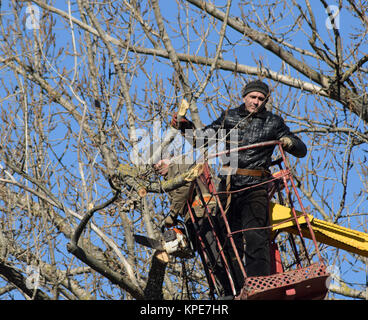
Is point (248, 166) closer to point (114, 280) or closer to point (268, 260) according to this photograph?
point (268, 260)

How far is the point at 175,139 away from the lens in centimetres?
923

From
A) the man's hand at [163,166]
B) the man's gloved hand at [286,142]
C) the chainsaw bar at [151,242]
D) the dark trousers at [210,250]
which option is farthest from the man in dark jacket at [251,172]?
the chainsaw bar at [151,242]

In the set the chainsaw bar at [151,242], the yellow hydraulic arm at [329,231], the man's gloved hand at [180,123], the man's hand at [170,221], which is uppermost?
the man's gloved hand at [180,123]

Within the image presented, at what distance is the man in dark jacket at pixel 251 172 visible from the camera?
8.05 meters

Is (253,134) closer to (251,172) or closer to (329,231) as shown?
(251,172)

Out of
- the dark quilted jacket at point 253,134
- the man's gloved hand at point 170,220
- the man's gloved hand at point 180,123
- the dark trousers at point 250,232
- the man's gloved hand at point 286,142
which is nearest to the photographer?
the dark trousers at point 250,232

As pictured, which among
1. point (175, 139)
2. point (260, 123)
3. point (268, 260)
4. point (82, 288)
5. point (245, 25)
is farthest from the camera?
point (245, 25)

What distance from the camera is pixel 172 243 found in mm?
8305

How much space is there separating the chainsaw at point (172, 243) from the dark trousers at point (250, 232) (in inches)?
17.9

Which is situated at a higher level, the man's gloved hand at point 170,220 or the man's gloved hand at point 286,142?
the man's gloved hand at point 286,142

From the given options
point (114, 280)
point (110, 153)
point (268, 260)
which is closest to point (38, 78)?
point (110, 153)

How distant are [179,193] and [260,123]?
47.2 inches

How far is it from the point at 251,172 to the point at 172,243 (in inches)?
45.3

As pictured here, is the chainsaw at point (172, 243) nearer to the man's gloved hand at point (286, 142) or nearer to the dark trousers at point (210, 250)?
the dark trousers at point (210, 250)
